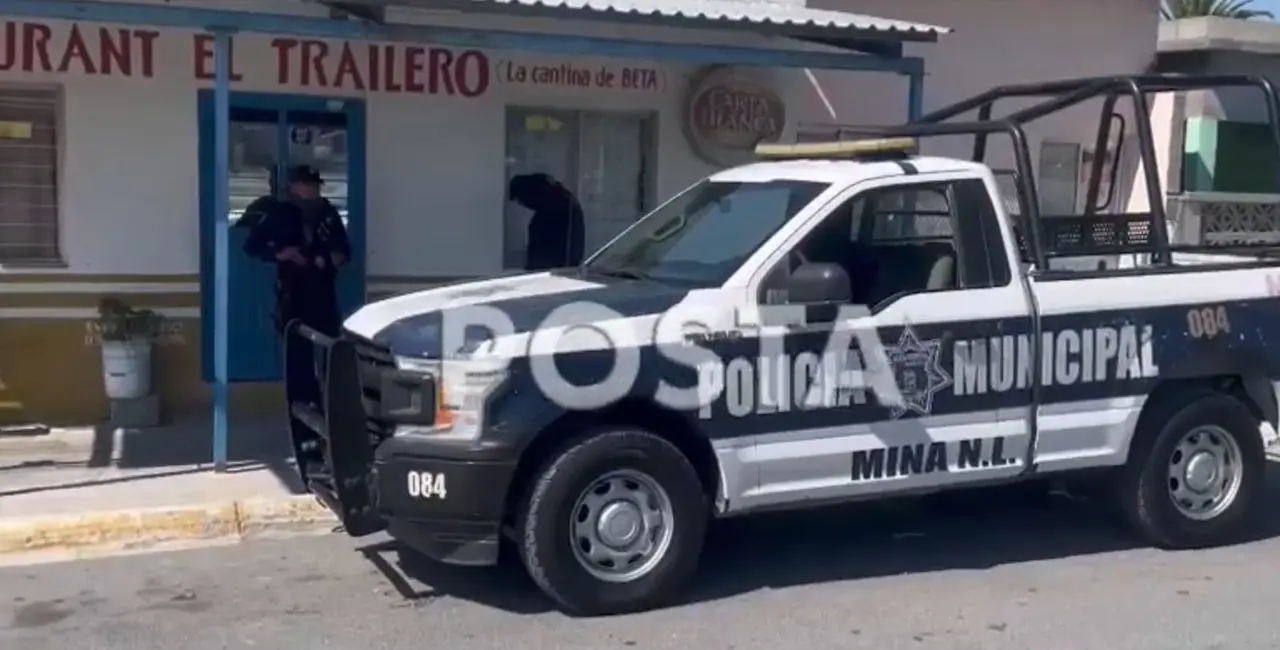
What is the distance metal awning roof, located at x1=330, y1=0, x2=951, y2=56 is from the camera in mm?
8984

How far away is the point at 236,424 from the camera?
10898mm

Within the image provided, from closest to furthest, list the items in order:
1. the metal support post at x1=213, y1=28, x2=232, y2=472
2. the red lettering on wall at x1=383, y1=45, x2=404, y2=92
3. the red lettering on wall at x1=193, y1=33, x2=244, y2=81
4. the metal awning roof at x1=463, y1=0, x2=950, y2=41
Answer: the metal support post at x1=213, y1=28, x2=232, y2=472, the metal awning roof at x1=463, y1=0, x2=950, y2=41, the red lettering on wall at x1=193, y1=33, x2=244, y2=81, the red lettering on wall at x1=383, y1=45, x2=404, y2=92

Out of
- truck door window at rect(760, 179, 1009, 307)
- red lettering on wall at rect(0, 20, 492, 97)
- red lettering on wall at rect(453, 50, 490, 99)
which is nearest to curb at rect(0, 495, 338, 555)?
truck door window at rect(760, 179, 1009, 307)

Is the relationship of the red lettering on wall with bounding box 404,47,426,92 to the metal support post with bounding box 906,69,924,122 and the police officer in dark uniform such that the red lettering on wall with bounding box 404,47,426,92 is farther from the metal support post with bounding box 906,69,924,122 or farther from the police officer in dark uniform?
the metal support post with bounding box 906,69,924,122

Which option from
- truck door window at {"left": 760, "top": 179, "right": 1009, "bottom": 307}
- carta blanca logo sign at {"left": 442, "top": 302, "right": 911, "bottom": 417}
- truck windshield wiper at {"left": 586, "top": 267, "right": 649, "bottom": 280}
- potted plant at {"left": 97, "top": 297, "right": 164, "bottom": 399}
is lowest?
potted plant at {"left": 97, "top": 297, "right": 164, "bottom": 399}

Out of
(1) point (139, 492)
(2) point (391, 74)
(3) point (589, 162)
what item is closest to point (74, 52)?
(2) point (391, 74)

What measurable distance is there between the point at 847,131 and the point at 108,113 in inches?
190

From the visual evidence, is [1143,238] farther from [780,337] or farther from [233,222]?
[233,222]

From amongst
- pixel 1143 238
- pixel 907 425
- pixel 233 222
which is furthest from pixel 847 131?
pixel 233 222

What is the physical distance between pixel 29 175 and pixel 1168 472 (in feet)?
24.2

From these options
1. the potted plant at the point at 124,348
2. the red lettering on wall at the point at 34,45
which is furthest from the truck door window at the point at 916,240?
the red lettering on wall at the point at 34,45

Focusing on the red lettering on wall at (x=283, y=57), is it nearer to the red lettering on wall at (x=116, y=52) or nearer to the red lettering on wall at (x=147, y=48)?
the red lettering on wall at (x=147, y=48)

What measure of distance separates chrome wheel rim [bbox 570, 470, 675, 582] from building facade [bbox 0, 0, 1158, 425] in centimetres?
469

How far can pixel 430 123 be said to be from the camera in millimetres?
11461
